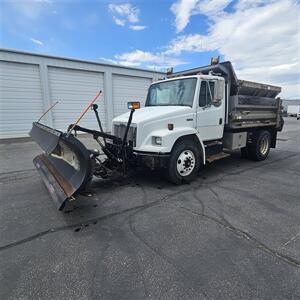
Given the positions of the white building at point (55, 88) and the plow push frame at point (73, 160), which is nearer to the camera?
the plow push frame at point (73, 160)

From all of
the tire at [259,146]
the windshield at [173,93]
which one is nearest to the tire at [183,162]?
the windshield at [173,93]

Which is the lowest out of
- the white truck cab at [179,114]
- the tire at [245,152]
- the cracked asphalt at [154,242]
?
the cracked asphalt at [154,242]

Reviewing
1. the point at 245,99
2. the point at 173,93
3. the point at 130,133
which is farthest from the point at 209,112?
the point at 130,133

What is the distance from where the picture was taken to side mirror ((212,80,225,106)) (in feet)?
17.2

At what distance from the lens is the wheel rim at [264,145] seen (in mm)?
7345

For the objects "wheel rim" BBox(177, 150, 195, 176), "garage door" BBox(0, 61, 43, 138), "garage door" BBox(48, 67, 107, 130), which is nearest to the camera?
"wheel rim" BBox(177, 150, 195, 176)

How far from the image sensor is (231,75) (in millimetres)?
5801

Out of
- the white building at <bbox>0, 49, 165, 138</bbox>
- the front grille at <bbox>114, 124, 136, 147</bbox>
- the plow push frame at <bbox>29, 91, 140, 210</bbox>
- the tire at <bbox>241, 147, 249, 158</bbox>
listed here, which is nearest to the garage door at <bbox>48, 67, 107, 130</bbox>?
the white building at <bbox>0, 49, 165, 138</bbox>

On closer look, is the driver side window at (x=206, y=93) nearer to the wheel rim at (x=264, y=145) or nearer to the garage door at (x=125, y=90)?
the wheel rim at (x=264, y=145)

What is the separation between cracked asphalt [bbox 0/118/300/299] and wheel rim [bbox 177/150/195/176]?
38 centimetres

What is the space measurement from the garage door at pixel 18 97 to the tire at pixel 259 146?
10820 mm

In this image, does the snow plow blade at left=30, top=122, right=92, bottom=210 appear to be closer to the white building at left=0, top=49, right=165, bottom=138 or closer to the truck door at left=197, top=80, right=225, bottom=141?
the truck door at left=197, top=80, right=225, bottom=141

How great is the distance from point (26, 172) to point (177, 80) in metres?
4.75

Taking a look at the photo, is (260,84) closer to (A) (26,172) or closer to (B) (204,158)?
(B) (204,158)
